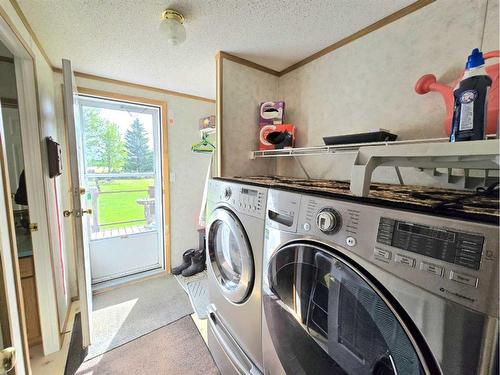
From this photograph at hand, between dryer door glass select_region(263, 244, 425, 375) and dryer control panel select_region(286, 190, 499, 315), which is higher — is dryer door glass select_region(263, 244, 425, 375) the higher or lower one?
the lower one

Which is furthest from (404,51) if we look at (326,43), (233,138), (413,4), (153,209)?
(153,209)

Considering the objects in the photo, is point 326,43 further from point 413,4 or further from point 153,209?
point 153,209

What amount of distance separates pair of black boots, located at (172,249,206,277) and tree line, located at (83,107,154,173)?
1146 mm

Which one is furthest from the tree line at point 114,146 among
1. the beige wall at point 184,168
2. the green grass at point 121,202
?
the beige wall at point 184,168

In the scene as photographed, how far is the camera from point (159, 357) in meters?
1.43

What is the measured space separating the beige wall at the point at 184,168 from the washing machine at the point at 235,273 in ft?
4.23

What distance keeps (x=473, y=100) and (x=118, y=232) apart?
9.71 ft

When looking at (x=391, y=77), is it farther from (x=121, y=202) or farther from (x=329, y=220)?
(x=121, y=202)

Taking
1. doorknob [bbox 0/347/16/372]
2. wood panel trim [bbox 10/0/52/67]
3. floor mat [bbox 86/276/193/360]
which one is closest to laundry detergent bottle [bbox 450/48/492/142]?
doorknob [bbox 0/347/16/372]

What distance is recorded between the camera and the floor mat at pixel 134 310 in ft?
5.22

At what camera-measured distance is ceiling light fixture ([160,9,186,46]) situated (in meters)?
1.09

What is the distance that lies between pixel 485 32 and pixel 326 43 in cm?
76

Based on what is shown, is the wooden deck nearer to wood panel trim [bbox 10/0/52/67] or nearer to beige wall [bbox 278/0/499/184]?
wood panel trim [bbox 10/0/52/67]

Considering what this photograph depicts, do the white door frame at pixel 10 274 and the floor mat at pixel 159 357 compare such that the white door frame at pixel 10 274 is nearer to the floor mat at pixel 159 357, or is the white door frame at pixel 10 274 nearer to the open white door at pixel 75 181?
the open white door at pixel 75 181
